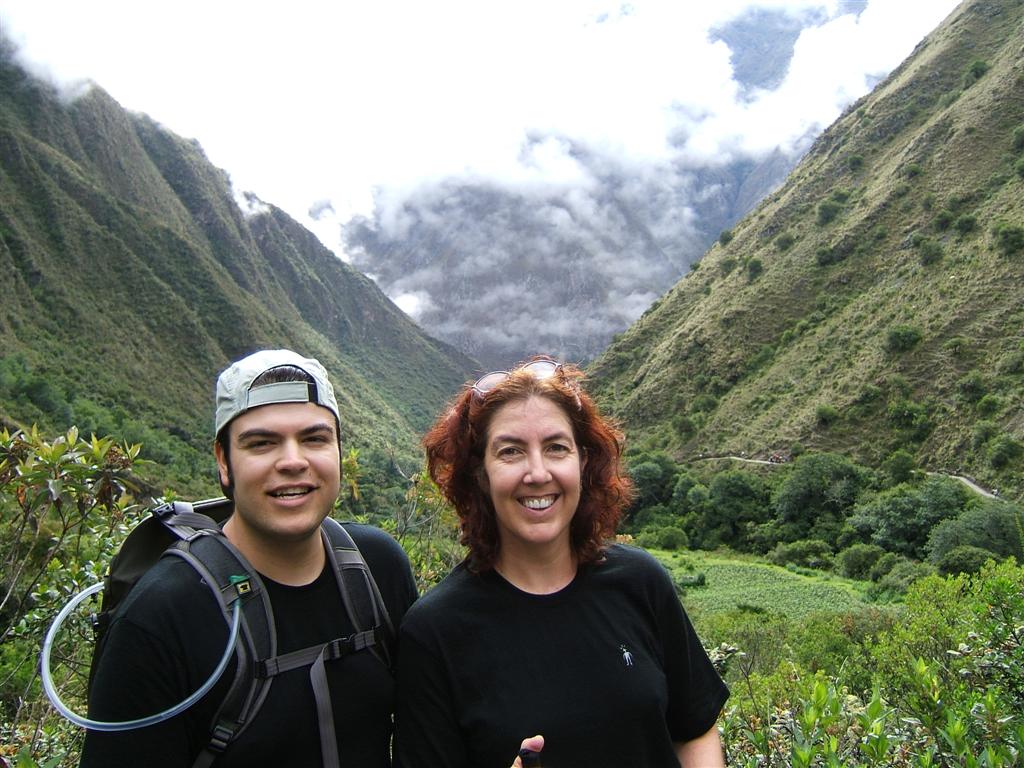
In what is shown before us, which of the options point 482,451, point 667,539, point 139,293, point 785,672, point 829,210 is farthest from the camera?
point 139,293

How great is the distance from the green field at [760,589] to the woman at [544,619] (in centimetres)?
2476

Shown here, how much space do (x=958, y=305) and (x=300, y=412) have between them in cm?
4940

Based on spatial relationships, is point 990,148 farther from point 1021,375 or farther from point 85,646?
point 85,646

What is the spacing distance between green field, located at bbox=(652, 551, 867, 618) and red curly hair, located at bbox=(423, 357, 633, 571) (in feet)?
81.2

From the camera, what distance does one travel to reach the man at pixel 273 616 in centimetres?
190

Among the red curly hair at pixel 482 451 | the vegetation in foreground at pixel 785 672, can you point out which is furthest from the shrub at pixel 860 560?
the red curly hair at pixel 482 451

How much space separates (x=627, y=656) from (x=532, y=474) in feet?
2.27

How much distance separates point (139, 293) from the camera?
8806 cm

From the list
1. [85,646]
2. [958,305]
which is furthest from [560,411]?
[958,305]

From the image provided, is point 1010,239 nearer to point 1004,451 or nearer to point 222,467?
point 1004,451

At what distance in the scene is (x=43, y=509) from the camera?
4.46m

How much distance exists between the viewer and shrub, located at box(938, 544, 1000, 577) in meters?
25.9

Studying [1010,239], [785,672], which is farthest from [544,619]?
[1010,239]

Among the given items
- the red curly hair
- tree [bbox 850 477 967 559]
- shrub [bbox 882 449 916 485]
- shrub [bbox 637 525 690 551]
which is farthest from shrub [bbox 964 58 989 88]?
the red curly hair
